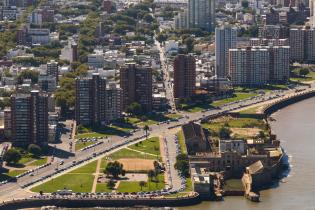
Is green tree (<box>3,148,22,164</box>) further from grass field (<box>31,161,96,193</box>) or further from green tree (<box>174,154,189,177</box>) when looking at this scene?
green tree (<box>174,154,189,177</box>)

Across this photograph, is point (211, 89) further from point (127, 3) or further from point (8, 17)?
point (127, 3)

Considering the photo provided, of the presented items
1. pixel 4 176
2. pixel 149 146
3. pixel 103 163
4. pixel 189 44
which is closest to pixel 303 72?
pixel 189 44

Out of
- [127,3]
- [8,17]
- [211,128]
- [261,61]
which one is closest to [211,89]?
[261,61]

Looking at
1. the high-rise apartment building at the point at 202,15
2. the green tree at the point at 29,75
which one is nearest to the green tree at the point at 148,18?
the high-rise apartment building at the point at 202,15

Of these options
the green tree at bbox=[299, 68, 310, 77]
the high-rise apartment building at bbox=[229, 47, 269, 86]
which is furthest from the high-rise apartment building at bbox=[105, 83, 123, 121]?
the green tree at bbox=[299, 68, 310, 77]

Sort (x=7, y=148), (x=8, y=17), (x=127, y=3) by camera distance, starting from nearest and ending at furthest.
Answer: (x=7, y=148) → (x=8, y=17) → (x=127, y=3)

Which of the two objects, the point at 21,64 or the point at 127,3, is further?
the point at 127,3
